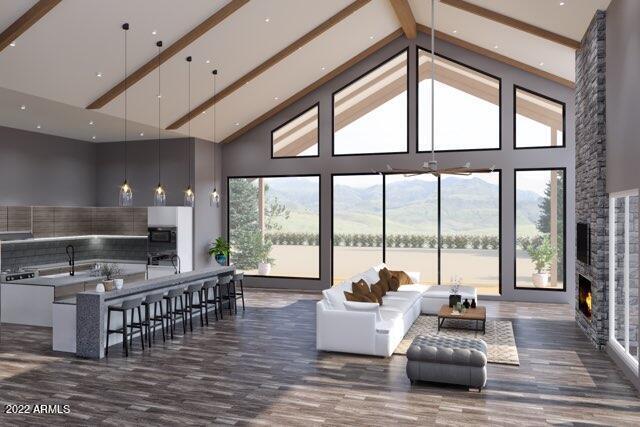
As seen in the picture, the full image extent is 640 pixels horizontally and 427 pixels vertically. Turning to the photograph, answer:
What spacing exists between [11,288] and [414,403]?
760 cm

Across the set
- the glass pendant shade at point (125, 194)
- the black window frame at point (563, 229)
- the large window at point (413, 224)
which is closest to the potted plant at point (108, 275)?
the glass pendant shade at point (125, 194)

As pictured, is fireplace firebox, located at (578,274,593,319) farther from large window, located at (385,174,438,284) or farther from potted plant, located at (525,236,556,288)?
large window, located at (385,174,438,284)

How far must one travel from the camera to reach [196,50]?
897cm

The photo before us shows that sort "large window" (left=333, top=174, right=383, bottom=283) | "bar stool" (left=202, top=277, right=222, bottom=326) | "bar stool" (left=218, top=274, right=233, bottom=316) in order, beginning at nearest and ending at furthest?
1. "bar stool" (left=202, top=277, right=222, bottom=326)
2. "bar stool" (left=218, top=274, right=233, bottom=316)
3. "large window" (left=333, top=174, right=383, bottom=283)

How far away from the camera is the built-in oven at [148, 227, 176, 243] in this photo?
1175 centimetres

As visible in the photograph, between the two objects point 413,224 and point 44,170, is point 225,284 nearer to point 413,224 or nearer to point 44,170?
point 413,224

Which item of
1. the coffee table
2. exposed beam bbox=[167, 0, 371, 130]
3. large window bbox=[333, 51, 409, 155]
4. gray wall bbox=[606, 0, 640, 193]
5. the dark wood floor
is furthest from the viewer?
large window bbox=[333, 51, 409, 155]

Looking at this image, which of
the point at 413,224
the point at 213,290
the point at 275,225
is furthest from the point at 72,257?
the point at 413,224

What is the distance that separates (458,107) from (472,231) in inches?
114

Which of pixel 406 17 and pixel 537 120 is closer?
pixel 406 17

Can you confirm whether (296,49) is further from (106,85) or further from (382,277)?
(382,277)

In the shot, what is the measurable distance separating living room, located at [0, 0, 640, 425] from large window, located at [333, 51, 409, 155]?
49mm

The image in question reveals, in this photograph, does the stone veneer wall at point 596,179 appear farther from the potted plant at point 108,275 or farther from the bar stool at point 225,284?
the potted plant at point 108,275

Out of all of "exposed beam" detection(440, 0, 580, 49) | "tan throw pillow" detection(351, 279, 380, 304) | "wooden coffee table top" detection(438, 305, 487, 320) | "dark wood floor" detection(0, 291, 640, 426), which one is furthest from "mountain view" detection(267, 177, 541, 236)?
"tan throw pillow" detection(351, 279, 380, 304)
